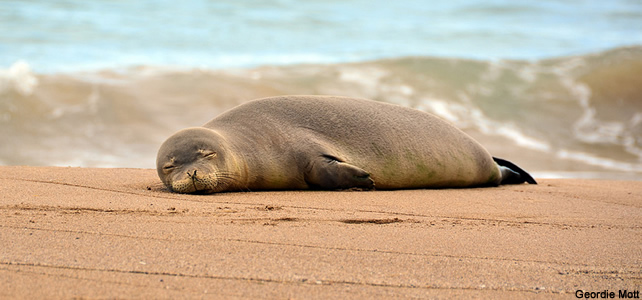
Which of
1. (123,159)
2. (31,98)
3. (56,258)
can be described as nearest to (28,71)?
(31,98)

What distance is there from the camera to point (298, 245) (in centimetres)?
292

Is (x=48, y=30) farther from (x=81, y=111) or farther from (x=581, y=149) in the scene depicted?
(x=581, y=149)

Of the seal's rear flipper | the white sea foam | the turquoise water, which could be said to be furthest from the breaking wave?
Result: the seal's rear flipper

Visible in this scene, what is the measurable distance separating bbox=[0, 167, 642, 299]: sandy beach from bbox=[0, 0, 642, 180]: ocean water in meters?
4.00

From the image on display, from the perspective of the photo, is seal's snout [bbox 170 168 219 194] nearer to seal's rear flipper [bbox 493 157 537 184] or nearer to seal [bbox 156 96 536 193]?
seal [bbox 156 96 536 193]

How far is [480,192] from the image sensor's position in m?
5.32

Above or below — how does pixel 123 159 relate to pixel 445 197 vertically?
below

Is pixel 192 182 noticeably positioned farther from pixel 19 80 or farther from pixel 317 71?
pixel 317 71

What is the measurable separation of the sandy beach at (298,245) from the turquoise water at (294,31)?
11.5 metres

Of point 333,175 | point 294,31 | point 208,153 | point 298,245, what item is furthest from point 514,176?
point 294,31

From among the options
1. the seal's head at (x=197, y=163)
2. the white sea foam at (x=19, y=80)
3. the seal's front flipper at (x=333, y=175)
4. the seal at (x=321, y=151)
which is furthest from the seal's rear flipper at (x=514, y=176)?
the white sea foam at (x=19, y=80)

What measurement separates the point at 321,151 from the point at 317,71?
30.3 feet

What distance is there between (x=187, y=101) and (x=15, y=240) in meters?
8.72

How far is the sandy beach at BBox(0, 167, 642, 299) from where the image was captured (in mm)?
2350
